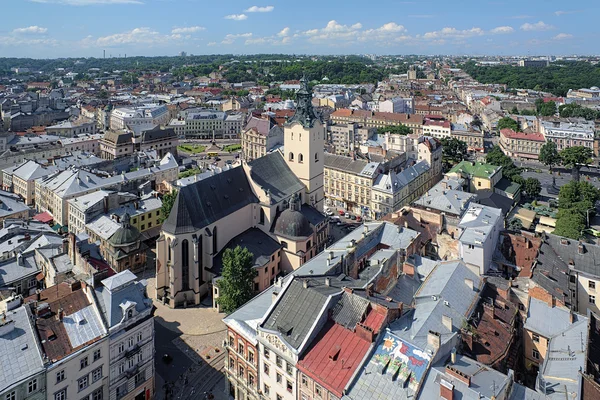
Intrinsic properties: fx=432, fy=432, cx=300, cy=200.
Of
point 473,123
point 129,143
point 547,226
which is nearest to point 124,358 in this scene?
point 547,226

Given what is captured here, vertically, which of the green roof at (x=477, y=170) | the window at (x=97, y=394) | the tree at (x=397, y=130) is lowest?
the window at (x=97, y=394)

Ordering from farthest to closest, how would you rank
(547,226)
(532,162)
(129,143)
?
(532,162) < (129,143) < (547,226)

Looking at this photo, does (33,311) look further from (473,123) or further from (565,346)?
(473,123)

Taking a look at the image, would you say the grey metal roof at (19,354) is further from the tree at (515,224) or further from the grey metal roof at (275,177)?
the tree at (515,224)

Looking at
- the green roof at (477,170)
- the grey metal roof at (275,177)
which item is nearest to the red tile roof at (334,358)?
the grey metal roof at (275,177)

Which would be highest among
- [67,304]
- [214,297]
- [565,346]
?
[67,304]

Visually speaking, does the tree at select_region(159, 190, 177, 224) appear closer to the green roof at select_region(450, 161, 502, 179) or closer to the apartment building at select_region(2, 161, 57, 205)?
the apartment building at select_region(2, 161, 57, 205)

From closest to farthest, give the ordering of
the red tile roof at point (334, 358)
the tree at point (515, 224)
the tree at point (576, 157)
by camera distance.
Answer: the red tile roof at point (334, 358) < the tree at point (515, 224) < the tree at point (576, 157)
